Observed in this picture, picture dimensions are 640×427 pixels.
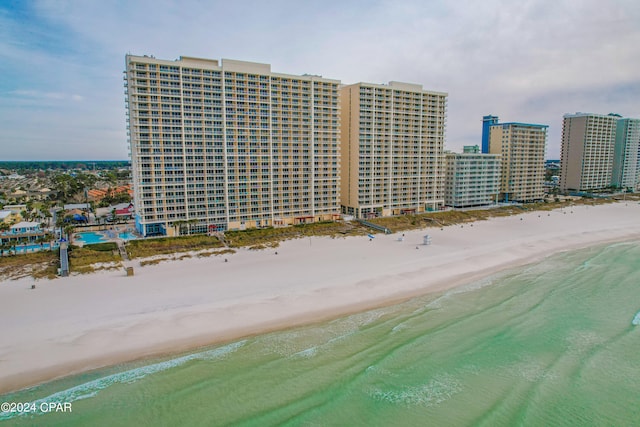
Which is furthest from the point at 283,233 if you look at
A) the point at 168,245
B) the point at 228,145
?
the point at 168,245

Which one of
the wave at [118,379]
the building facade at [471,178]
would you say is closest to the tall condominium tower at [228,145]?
the building facade at [471,178]

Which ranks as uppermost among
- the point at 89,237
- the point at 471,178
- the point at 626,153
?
the point at 626,153

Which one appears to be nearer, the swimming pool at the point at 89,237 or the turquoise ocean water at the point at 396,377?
the turquoise ocean water at the point at 396,377

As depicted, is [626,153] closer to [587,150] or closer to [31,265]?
[587,150]

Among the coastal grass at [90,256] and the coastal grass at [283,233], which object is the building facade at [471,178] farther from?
the coastal grass at [90,256]

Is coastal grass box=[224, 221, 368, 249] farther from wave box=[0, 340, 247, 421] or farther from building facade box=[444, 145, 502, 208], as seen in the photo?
building facade box=[444, 145, 502, 208]

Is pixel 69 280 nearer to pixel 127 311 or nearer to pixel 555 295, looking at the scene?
pixel 127 311
